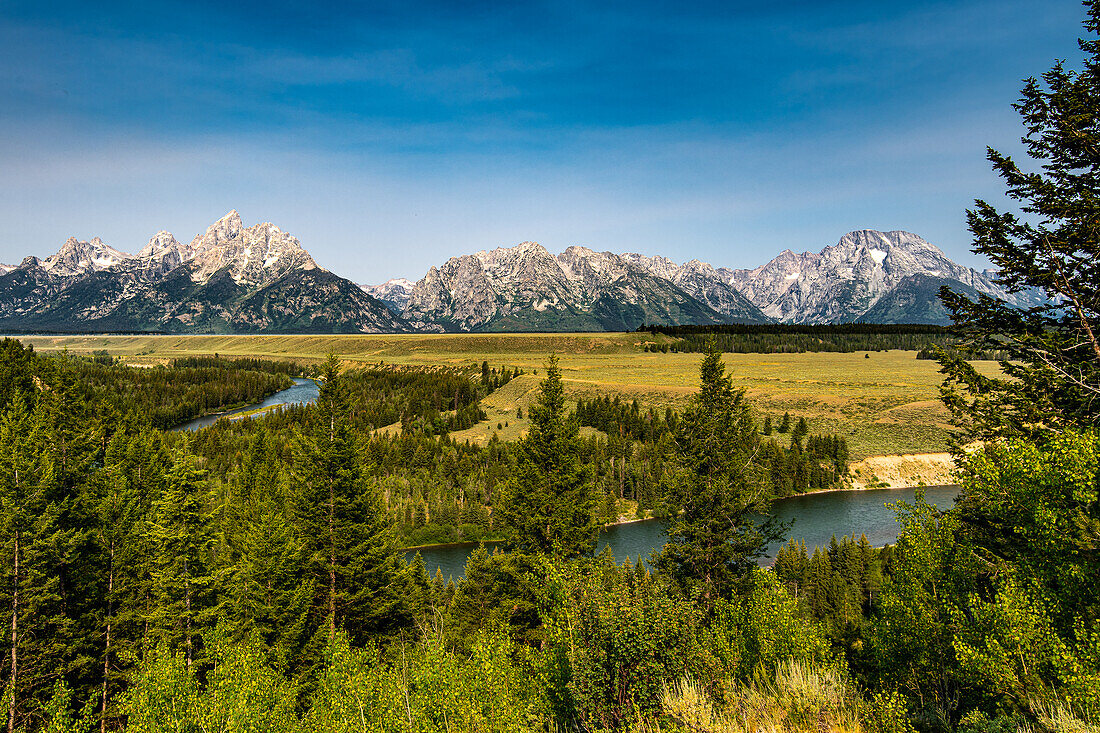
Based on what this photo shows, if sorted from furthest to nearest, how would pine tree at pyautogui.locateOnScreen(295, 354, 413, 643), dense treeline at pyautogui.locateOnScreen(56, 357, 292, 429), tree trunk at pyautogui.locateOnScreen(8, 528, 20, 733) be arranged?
dense treeline at pyautogui.locateOnScreen(56, 357, 292, 429)
pine tree at pyautogui.locateOnScreen(295, 354, 413, 643)
tree trunk at pyautogui.locateOnScreen(8, 528, 20, 733)

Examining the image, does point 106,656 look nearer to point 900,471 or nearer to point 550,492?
point 550,492

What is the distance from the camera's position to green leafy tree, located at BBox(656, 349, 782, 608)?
26.4 metres

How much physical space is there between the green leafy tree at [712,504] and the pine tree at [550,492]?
4.74 meters

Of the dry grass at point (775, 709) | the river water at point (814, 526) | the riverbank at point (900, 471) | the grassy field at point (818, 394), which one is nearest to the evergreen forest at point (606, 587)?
the dry grass at point (775, 709)

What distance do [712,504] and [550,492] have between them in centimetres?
857

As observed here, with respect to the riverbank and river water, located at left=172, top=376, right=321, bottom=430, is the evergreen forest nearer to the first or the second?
the riverbank

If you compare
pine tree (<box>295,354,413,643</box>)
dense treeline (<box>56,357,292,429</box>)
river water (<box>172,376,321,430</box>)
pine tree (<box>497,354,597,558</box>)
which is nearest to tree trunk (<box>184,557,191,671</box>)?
pine tree (<box>295,354,413,643</box>)

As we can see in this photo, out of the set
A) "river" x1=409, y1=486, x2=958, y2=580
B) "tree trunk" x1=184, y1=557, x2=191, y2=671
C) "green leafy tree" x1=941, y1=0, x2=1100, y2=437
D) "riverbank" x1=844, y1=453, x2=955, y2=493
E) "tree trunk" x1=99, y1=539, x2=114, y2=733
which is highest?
"green leafy tree" x1=941, y1=0, x2=1100, y2=437

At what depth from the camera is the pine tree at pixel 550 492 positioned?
83.3 ft

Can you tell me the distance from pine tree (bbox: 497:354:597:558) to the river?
36.6 metres

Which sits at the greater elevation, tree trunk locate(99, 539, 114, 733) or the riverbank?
tree trunk locate(99, 539, 114, 733)

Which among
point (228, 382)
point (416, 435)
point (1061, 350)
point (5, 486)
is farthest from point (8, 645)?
point (228, 382)

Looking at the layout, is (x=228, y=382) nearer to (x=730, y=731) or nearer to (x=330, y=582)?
(x=330, y=582)

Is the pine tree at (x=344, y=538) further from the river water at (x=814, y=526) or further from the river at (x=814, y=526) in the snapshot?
the river water at (x=814, y=526)
